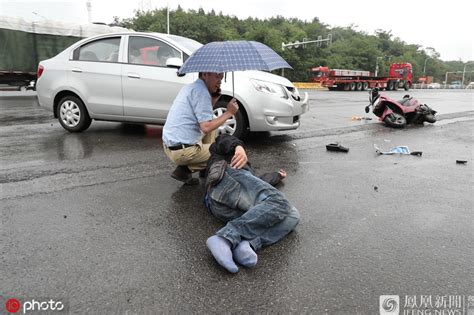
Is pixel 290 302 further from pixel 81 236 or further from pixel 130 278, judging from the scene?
pixel 81 236

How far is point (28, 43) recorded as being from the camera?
54.7ft

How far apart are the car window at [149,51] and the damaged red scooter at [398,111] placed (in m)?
5.44

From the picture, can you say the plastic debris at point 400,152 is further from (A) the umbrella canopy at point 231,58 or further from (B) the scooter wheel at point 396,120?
(A) the umbrella canopy at point 231,58

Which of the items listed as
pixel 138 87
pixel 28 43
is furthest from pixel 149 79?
pixel 28 43

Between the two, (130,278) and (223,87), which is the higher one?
(223,87)

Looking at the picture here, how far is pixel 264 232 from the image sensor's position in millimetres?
2830

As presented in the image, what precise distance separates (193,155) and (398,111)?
7185mm

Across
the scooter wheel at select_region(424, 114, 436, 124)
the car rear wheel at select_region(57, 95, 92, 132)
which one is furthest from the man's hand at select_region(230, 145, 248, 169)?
the scooter wheel at select_region(424, 114, 436, 124)

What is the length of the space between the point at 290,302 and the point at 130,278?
3.28 ft

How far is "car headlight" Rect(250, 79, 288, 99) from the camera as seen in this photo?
6.15 meters

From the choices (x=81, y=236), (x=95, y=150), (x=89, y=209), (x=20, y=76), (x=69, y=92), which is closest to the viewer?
(x=81, y=236)

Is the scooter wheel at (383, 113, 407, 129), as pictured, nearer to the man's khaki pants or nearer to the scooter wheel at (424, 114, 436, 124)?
the scooter wheel at (424, 114, 436, 124)

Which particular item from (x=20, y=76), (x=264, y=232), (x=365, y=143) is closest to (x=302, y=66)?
(x=20, y=76)

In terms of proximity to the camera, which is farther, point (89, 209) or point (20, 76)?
point (20, 76)
